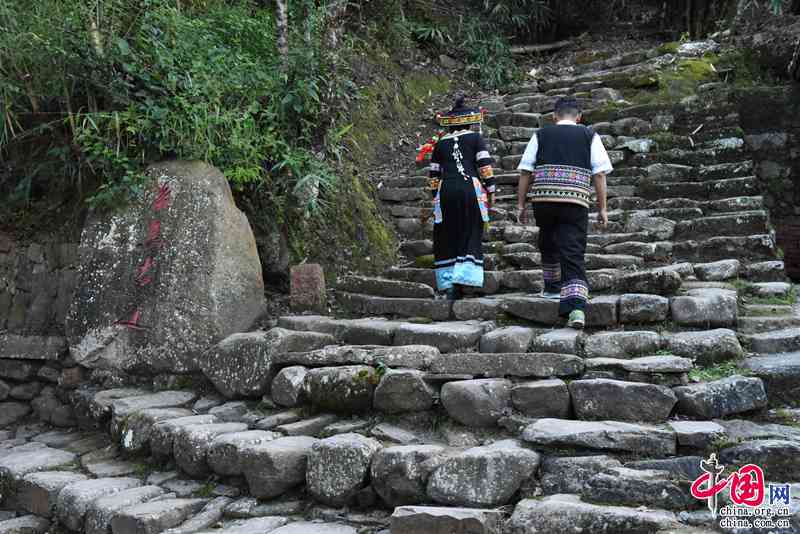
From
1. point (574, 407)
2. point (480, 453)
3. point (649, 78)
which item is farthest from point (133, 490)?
point (649, 78)

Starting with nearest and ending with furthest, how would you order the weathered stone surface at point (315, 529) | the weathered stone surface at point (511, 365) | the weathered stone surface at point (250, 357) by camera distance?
the weathered stone surface at point (315, 529) → the weathered stone surface at point (511, 365) → the weathered stone surface at point (250, 357)

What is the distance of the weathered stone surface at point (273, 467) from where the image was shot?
3.61m

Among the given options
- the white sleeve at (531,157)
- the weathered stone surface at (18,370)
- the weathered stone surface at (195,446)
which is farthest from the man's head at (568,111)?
the weathered stone surface at (18,370)

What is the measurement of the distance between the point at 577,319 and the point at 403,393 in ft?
3.93

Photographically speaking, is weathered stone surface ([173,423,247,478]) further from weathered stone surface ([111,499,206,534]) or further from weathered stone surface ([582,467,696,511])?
weathered stone surface ([582,467,696,511])

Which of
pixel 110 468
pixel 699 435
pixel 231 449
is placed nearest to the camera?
pixel 699 435

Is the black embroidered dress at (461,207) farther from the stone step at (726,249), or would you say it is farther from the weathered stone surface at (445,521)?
the weathered stone surface at (445,521)

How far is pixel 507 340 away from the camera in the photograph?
13.9 feet

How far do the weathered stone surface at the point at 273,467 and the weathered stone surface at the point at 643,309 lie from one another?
6.78ft

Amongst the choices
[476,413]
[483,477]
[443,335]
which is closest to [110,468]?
[443,335]

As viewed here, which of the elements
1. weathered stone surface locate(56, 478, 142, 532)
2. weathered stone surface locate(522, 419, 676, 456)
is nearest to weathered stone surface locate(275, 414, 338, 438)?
weathered stone surface locate(56, 478, 142, 532)

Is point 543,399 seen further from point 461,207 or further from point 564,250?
point 461,207

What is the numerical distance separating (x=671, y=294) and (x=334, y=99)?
3.52m

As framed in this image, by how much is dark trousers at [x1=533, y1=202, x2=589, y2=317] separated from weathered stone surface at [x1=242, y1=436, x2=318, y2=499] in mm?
1858
